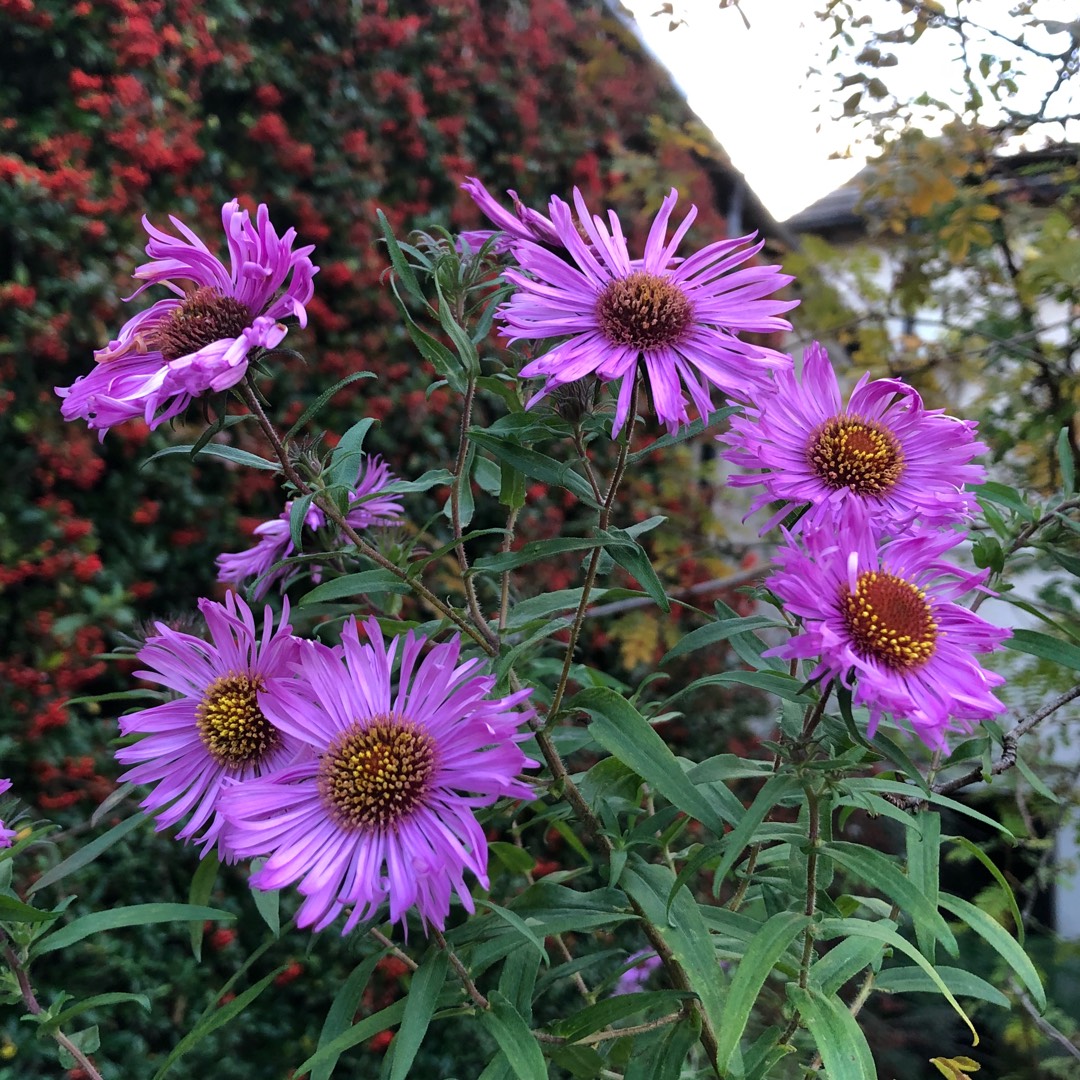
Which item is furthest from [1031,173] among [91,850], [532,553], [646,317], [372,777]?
[91,850]

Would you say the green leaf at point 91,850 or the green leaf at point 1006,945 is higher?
the green leaf at point 91,850

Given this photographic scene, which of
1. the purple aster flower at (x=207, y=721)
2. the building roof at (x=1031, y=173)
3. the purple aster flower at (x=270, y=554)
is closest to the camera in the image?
the purple aster flower at (x=207, y=721)

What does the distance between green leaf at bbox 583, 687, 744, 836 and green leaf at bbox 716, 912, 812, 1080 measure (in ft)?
0.21

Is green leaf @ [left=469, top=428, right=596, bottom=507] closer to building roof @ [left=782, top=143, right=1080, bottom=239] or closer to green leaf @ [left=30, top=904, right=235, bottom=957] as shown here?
green leaf @ [left=30, top=904, right=235, bottom=957]

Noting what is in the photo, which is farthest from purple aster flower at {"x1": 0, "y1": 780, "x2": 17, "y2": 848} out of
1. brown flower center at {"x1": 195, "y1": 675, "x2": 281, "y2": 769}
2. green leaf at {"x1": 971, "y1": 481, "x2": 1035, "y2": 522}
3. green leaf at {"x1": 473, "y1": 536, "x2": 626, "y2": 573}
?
green leaf at {"x1": 971, "y1": 481, "x2": 1035, "y2": 522}

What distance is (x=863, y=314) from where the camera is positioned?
174cm

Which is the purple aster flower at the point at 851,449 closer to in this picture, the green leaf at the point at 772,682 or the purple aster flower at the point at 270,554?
the green leaf at the point at 772,682

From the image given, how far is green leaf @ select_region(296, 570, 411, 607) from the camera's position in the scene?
53cm

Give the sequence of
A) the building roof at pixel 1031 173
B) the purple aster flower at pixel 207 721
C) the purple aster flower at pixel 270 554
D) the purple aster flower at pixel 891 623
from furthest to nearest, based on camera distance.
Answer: the building roof at pixel 1031 173, the purple aster flower at pixel 270 554, the purple aster flower at pixel 207 721, the purple aster flower at pixel 891 623

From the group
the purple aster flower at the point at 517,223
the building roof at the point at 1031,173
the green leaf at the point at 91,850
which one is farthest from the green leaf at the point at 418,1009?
the building roof at the point at 1031,173

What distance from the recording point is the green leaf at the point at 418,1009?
0.47 metres

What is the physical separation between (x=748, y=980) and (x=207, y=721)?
1.19ft

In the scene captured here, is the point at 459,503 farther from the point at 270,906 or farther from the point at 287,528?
the point at 270,906

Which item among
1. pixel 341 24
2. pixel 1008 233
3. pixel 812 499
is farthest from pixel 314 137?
pixel 812 499
